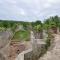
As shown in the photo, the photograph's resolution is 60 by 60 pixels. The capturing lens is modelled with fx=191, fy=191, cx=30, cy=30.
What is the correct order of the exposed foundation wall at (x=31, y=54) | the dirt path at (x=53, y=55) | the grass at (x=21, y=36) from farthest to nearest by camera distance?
the grass at (x=21, y=36) < the dirt path at (x=53, y=55) < the exposed foundation wall at (x=31, y=54)

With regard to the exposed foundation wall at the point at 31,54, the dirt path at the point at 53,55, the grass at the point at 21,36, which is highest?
the grass at the point at 21,36

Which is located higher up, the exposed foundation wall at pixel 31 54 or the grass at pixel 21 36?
the grass at pixel 21 36

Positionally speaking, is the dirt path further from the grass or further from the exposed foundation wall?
the grass

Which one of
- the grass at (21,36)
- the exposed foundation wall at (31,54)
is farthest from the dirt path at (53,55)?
the grass at (21,36)

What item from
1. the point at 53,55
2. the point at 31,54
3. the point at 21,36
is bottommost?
the point at 53,55

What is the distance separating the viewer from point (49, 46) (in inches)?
201

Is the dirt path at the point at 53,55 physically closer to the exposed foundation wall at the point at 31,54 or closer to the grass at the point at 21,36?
the exposed foundation wall at the point at 31,54

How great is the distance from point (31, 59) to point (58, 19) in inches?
239

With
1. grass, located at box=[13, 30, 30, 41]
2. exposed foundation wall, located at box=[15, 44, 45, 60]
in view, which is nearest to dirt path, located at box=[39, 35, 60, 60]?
exposed foundation wall, located at box=[15, 44, 45, 60]

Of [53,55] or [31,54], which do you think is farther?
[53,55]

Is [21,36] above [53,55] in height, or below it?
above

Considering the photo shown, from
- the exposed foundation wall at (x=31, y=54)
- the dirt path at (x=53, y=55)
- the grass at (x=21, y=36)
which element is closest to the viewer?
the exposed foundation wall at (x=31, y=54)

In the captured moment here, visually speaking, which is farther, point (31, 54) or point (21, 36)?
point (21, 36)

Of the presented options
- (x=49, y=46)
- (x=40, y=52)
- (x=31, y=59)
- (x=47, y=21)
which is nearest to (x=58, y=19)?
(x=47, y=21)
